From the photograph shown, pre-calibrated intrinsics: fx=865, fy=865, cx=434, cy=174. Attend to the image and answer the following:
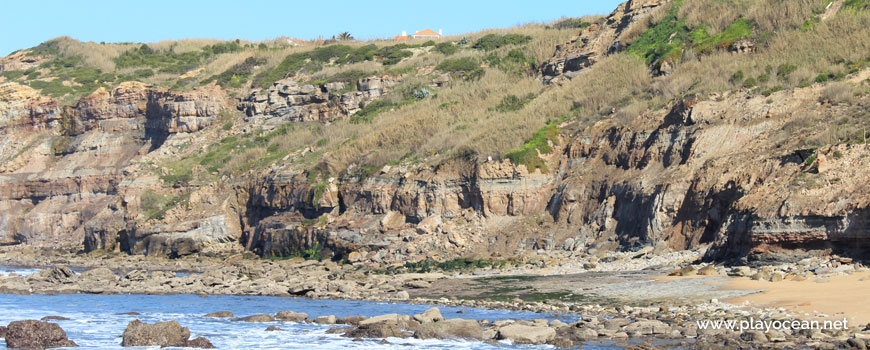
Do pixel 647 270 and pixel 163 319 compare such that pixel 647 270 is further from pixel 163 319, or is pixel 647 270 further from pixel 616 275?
pixel 163 319

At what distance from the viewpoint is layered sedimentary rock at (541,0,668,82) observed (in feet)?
159

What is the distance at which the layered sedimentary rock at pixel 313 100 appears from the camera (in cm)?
5862

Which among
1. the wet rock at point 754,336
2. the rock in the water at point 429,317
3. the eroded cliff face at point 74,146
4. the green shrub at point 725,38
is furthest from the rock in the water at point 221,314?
the eroded cliff face at point 74,146

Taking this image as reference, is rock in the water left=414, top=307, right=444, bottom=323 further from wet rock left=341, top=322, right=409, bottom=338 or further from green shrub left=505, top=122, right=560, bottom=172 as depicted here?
green shrub left=505, top=122, right=560, bottom=172

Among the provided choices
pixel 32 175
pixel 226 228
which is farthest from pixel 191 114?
pixel 226 228

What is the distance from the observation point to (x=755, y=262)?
22.1 metres

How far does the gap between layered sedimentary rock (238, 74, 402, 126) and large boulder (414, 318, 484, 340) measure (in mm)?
40184

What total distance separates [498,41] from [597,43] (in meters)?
19.5

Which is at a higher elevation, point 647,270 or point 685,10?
point 685,10

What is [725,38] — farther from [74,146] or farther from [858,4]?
[74,146]

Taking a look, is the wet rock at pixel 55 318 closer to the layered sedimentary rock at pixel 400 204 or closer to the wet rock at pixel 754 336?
the layered sedimentary rock at pixel 400 204

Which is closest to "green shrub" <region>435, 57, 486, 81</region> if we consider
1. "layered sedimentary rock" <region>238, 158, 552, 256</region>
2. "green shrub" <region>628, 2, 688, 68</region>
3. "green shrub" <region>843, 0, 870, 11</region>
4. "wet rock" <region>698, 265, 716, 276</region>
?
"green shrub" <region>628, 2, 688, 68</region>

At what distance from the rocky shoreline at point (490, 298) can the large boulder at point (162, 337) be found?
3.43 metres

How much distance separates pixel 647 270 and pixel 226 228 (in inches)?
1026
